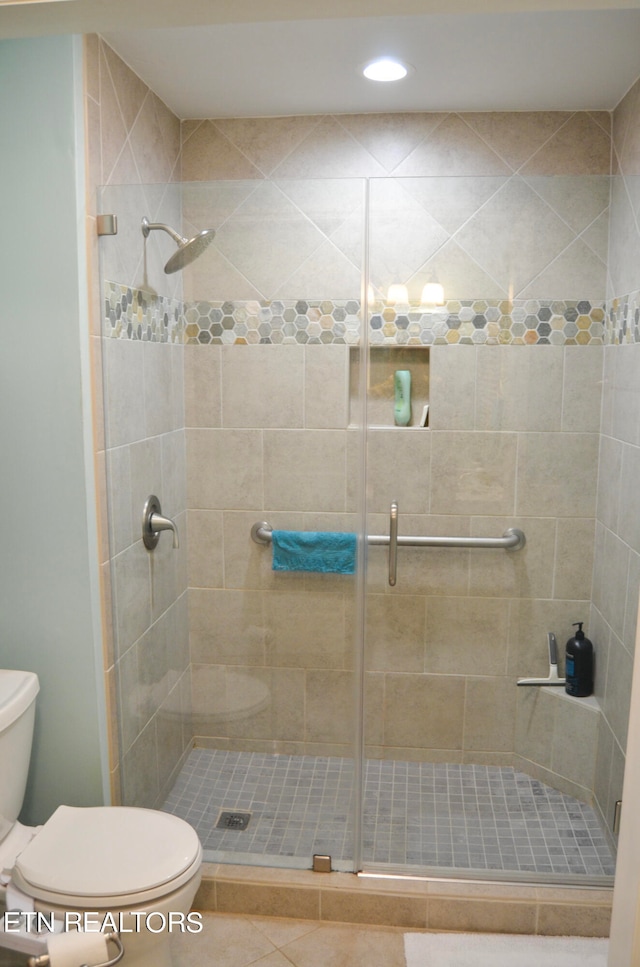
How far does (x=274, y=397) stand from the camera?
2.05m

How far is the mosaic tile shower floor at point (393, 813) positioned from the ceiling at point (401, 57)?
1.97m

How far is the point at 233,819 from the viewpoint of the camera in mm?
2156

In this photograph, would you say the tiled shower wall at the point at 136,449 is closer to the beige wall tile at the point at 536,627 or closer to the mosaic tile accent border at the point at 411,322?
the mosaic tile accent border at the point at 411,322

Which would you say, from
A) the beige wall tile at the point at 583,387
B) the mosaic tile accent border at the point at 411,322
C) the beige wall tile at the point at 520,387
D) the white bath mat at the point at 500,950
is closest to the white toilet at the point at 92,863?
the white bath mat at the point at 500,950

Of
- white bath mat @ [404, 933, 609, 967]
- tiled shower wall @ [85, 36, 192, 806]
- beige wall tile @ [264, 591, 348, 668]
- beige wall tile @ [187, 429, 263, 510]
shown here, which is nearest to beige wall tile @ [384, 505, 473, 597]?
beige wall tile @ [264, 591, 348, 668]

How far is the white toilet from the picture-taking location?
1536 millimetres

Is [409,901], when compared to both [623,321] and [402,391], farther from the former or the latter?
[623,321]

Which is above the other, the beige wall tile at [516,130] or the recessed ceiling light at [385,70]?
the recessed ceiling light at [385,70]

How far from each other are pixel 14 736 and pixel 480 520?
1.33m

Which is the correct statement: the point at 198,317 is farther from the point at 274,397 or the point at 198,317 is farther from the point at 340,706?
the point at 340,706

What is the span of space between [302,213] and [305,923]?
1925 mm

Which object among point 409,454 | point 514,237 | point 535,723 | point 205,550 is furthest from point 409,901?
point 514,237

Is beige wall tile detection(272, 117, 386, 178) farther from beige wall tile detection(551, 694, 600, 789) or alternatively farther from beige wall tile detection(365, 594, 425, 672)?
beige wall tile detection(551, 694, 600, 789)

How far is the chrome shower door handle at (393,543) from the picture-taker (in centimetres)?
210
